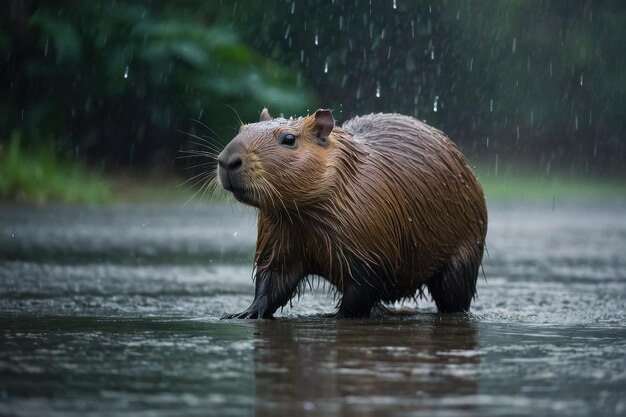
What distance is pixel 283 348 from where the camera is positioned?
4.45 meters

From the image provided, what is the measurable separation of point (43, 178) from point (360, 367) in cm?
1403

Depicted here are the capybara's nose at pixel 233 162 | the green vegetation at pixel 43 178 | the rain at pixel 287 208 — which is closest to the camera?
the rain at pixel 287 208

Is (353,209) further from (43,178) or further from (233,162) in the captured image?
(43,178)

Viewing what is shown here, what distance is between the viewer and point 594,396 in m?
3.54

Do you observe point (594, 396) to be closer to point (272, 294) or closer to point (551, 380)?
point (551, 380)

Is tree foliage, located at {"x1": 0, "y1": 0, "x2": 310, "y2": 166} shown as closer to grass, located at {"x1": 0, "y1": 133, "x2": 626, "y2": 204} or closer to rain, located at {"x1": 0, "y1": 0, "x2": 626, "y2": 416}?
rain, located at {"x1": 0, "y1": 0, "x2": 626, "y2": 416}

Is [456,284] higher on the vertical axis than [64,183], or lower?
lower

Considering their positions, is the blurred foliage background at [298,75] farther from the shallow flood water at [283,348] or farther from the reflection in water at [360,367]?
the reflection in water at [360,367]

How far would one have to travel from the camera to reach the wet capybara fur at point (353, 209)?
5762mm

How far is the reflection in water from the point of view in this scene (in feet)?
10.9

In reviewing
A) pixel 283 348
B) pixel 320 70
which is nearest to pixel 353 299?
pixel 283 348

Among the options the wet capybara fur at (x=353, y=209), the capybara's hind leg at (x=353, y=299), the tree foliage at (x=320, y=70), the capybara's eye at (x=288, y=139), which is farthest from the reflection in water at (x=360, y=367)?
the tree foliage at (x=320, y=70)

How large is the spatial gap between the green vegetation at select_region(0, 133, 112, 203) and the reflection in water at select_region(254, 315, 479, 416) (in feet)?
39.2

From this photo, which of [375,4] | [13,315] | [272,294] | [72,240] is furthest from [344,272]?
[375,4]
